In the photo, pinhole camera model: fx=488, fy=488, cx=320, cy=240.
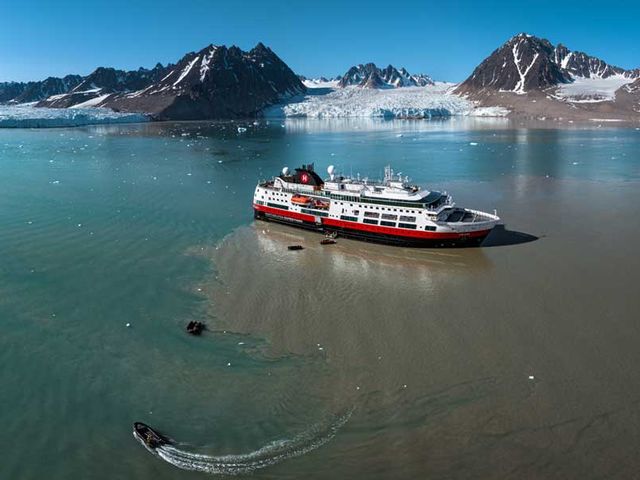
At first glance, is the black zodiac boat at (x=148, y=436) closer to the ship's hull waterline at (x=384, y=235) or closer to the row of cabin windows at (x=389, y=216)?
the ship's hull waterline at (x=384, y=235)

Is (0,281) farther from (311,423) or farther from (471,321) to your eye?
(471,321)

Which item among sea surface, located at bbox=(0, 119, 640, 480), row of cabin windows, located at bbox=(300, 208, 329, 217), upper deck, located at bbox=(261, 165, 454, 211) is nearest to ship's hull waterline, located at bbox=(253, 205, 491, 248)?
row of cabin windows, located at bbox=(300, 208, 329, 217)

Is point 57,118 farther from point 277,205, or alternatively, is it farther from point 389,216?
point 389,216

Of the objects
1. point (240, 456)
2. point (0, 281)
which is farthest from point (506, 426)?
point (0, 281)

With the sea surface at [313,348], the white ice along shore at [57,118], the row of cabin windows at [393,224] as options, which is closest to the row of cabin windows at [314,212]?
the sea surface at [313,348]

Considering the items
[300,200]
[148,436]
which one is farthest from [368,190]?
[148,436]

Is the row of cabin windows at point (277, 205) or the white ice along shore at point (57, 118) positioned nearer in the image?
the row of cabin windows at point (277, 205)
